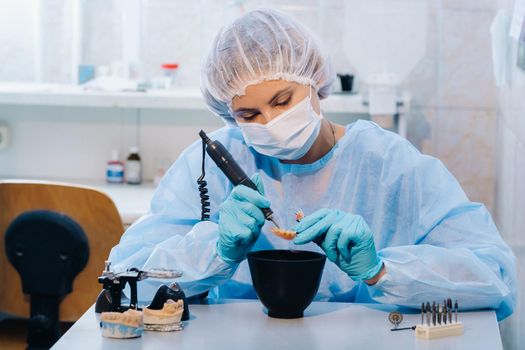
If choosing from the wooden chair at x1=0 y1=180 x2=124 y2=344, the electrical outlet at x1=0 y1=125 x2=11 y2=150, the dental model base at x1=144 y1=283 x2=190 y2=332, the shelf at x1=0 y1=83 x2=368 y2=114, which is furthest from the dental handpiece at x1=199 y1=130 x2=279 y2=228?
the electrical outlet at x1=0 y1=125 x2=11 y2=150

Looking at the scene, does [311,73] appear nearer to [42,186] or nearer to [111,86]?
[42,186]

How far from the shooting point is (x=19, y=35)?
3.49 m

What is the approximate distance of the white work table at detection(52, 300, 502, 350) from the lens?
4.46 feet

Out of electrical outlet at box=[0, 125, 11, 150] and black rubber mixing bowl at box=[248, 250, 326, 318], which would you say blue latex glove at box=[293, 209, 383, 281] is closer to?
black rubber mixing bowl at box=[248, 250, 326, 318]

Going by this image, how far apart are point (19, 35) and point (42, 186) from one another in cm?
126

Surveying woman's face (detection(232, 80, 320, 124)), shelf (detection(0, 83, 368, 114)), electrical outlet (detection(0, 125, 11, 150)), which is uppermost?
woman's face (detection(232, 80, 320, 124))

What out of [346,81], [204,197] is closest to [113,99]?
[346,81]

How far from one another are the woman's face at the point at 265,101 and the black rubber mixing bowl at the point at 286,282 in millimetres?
354

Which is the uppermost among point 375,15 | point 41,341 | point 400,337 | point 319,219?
point 375,15

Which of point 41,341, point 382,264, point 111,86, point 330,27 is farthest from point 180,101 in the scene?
point 382,264

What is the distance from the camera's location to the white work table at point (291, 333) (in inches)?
53.5

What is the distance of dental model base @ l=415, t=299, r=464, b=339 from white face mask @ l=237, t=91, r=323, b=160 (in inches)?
17.7

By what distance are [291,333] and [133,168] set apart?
1967 millimetres

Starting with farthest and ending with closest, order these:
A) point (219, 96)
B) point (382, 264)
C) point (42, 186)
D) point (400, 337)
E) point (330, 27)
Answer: point (330, 27) → point (42, 186) → point (219, 96) → point (382, 264) → point (400, 337)
